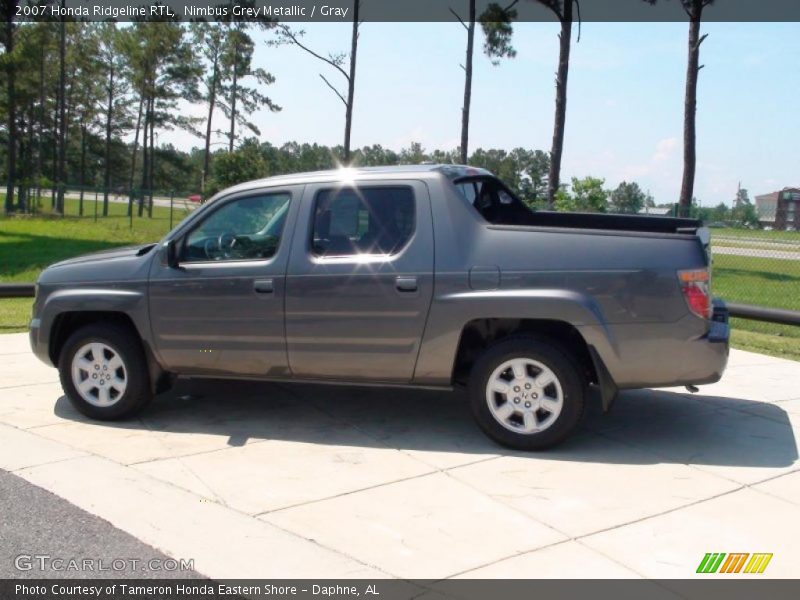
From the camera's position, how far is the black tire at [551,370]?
5.56 m

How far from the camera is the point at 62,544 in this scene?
14.3ft

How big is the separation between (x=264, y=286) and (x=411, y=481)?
1.79m

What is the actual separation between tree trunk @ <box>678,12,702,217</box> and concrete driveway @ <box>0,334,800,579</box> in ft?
51.5

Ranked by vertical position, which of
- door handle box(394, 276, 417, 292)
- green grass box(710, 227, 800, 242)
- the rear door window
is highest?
green grass box(710, 227, 800, 242)

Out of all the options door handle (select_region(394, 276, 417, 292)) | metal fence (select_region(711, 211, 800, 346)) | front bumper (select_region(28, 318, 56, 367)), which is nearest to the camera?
door handle (select_region(394, 276, 417, 292))

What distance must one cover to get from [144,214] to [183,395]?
27462mm

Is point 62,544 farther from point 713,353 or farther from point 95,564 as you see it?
point 713,353

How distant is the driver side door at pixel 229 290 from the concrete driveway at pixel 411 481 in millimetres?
550

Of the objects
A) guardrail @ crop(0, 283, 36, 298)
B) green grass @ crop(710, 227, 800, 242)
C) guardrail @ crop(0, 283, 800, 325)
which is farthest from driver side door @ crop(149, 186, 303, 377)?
green grass @ crop(710, 227, 800, 242)

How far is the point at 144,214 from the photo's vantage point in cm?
3334

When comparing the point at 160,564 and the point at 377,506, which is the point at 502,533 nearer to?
the point at 377,506

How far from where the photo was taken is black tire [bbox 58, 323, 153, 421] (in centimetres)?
645

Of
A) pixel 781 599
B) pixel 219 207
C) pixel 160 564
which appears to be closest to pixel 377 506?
pixel 160 564

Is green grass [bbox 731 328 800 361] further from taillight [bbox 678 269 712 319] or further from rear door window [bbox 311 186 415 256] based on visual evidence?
rear door window [bbox 311 186 415 256]
